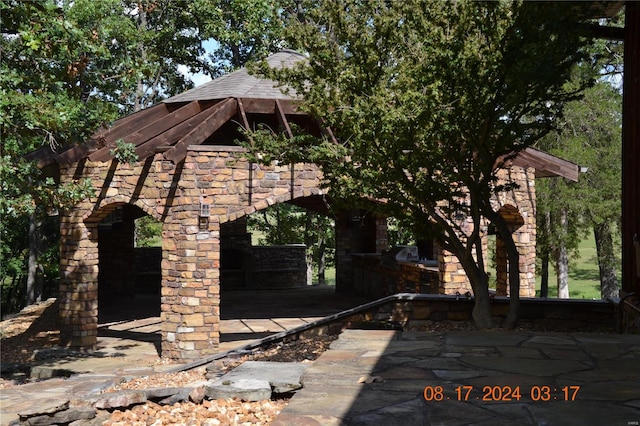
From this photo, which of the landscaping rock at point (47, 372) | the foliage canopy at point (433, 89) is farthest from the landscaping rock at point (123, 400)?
the landscaping rock at point (47, 372)

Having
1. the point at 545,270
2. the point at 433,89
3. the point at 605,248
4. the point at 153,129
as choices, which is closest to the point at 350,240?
the point at 545,270

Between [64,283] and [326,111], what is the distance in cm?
774

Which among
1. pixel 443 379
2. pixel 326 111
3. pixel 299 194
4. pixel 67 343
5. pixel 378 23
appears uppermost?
pixel 378 23

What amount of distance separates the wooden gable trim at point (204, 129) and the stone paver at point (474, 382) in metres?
6.30

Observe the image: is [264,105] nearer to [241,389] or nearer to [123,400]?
[123,400]

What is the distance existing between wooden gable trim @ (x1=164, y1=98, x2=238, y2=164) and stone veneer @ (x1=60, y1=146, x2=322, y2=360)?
25 cm

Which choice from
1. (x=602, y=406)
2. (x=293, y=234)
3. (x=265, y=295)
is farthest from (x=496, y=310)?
(x=293, y=234)

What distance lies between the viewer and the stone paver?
357cm

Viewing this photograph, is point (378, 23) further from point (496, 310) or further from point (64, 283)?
point (64, 283)

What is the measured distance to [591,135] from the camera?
21281mm

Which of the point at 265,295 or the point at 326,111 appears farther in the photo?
the point at 265,295

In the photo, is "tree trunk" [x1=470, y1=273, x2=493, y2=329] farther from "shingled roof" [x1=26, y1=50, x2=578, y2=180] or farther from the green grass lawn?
the green grass lawn

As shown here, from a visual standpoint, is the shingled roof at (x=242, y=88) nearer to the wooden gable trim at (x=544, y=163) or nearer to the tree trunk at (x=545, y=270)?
the wooden gable trim at (x=544, y=163)
